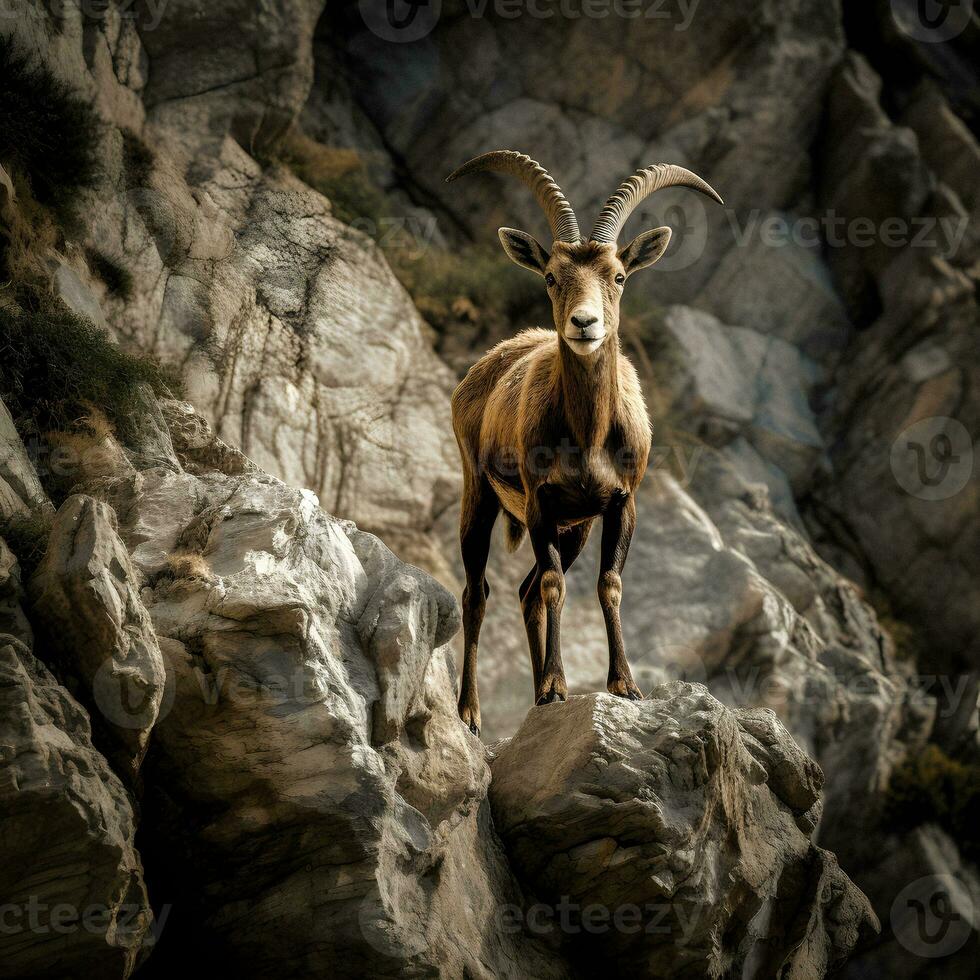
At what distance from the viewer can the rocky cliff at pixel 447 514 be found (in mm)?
5273

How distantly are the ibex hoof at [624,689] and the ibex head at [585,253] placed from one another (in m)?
2.22

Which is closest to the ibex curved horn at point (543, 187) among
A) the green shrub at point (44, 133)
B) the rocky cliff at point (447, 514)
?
the rocky cliff at point (447, 514)

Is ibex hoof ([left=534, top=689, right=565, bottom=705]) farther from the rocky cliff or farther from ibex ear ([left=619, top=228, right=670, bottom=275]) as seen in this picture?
ibex ear ([left=619, top=228, right=670, bottom=275])

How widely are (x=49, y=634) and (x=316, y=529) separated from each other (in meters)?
1.75

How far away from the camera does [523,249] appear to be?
8.10 metres

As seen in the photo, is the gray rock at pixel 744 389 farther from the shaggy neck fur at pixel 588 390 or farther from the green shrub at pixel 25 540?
the green shrub at pixel 25 540

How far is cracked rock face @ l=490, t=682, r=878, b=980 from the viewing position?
6234mm

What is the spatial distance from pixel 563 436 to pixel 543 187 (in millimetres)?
1983

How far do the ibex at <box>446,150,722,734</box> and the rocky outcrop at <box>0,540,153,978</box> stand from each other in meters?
3.20

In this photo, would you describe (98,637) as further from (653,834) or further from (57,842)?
(653,834)

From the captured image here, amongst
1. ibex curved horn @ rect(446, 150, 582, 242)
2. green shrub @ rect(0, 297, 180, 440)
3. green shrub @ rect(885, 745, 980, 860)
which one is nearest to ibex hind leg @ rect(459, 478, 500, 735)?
ibex curved horn @ rect(446, 150, 582, 242)

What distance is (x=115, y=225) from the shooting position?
29.2ft

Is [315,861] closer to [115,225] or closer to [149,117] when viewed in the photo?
[115,225]

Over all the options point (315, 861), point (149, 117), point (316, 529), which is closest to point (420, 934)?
point (315, 861)
